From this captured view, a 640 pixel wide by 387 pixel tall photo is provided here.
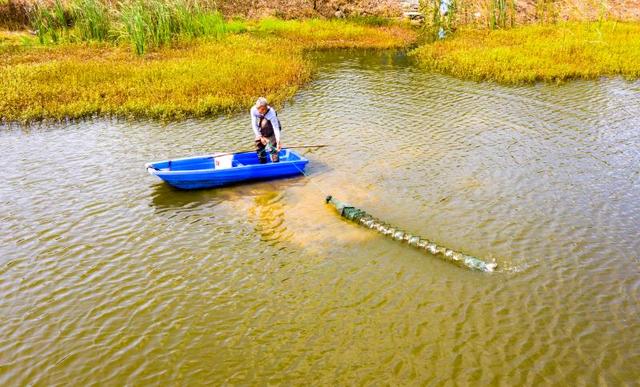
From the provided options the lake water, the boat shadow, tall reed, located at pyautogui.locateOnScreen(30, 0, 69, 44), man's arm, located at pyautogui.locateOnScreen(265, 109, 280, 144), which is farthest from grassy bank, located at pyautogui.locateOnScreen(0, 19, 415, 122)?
the boat shadow

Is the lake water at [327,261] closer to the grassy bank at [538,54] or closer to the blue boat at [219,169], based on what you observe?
the blue boat at [219,169]

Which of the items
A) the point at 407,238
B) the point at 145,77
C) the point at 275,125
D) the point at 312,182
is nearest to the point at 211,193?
the point at 275,125

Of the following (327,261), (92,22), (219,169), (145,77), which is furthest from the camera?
(92,22)

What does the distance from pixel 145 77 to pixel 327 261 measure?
15343 millimetres

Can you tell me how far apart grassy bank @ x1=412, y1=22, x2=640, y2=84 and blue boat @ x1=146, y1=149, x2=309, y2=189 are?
13.8m

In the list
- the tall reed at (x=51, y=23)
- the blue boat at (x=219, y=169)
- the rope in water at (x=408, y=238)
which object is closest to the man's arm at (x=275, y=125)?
the blue boat at (x=219, y=169)

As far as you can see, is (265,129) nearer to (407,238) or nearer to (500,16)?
(407,238)

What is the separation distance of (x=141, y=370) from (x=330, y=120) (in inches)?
514

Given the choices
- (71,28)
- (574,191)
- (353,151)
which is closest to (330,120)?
(353,151)

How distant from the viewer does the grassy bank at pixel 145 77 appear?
19.7 meters

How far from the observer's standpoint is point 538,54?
26.2 m

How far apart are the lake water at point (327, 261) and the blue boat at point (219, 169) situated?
0.30 meters

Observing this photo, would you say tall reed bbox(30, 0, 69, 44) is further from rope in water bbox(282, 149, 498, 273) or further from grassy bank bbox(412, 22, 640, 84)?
rope in water bbox(282, 149, 498, 273)

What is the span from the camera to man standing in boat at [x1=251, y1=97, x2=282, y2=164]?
14.1 metres
